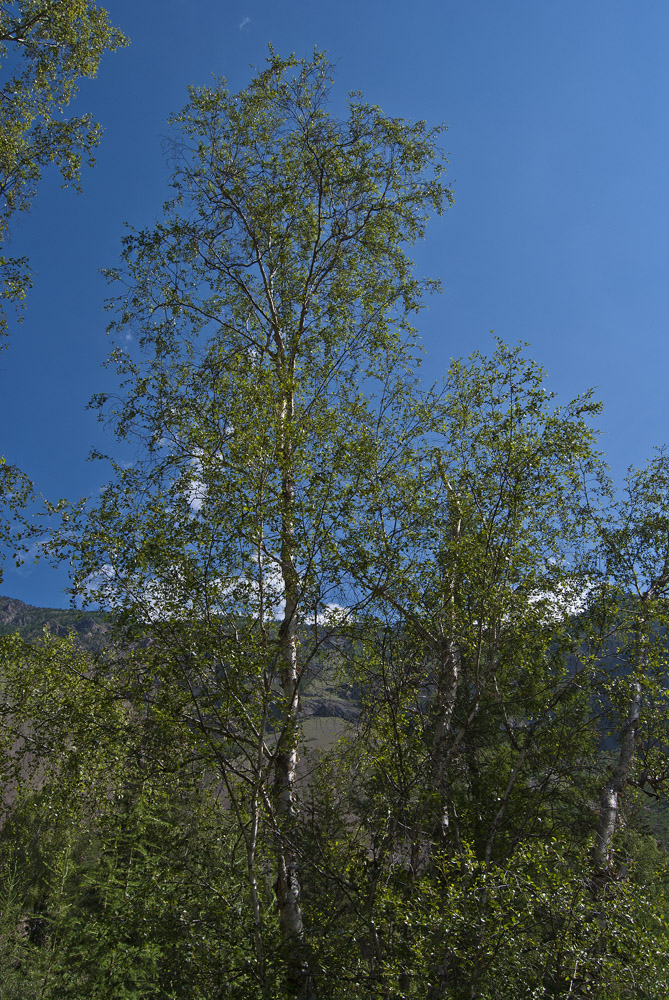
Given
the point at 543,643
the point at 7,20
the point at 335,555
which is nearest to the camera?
the point at 335,555

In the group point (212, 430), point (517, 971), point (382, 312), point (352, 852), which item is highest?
point (382, 312)

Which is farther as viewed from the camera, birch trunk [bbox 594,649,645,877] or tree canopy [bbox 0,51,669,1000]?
birch trunk [bbox 594,649,645,877]

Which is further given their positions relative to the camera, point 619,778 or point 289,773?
point 619,778

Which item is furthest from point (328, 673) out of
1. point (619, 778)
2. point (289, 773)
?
point (619, 778)

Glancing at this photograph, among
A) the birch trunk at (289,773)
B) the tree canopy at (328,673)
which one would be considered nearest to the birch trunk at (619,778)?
the tree canopy at (328,673)

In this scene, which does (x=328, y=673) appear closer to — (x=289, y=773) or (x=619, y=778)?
(x=289, y=773)

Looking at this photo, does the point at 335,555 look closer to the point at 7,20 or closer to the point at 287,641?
the point at 287,641

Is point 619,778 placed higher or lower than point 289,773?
lower

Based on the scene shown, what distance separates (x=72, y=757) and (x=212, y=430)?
4.66 meters

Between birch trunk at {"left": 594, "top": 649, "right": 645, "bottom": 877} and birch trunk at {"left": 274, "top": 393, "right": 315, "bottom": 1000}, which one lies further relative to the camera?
birch trunk at {"left": 594, "top": 649, "right": 645, "bottom": 877}

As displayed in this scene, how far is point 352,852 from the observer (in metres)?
6.07

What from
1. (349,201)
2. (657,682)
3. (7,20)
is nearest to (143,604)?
(657,682)

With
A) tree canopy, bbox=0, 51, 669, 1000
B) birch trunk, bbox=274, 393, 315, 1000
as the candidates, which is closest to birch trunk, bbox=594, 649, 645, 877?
tree canopy, bbox=0, 51, 669, 1000

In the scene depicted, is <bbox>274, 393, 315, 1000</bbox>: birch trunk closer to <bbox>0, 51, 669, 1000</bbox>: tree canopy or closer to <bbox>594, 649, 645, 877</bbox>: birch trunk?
<bbox>0, 51, 669, 1000</bbox>: tree canopy
